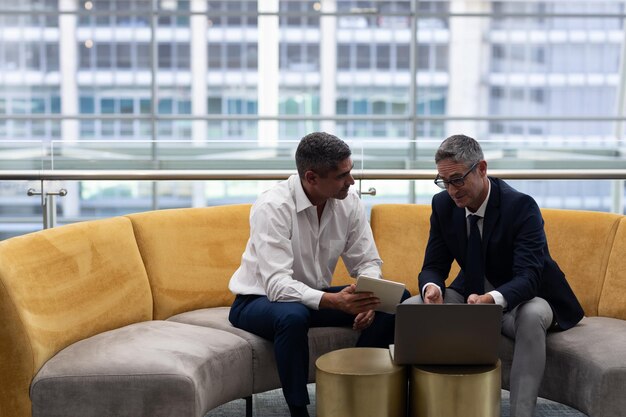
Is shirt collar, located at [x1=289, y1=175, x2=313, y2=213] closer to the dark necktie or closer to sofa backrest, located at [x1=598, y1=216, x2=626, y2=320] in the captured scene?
the dark necktie

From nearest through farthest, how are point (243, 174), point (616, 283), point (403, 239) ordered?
1. point (616, 283)
2. point (403, 239)
3. point (243, 174)

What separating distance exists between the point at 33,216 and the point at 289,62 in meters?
8.09

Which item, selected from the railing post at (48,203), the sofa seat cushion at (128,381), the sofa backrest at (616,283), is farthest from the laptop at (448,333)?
the railing post at (48,203)

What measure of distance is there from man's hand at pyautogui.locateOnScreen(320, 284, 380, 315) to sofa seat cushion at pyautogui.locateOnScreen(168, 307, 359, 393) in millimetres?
169

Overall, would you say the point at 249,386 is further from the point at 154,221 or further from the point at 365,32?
the point at 365,32

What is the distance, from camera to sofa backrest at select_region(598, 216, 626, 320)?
3.58 m

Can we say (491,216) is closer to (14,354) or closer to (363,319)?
(363,319)

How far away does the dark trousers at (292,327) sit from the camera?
310 centimetres

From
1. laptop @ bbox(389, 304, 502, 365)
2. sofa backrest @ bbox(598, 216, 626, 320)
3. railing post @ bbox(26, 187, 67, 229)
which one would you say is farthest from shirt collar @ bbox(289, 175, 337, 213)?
railing post @ bbox(26, 187, 67, 229)

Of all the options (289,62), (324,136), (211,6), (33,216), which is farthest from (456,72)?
(324,136)

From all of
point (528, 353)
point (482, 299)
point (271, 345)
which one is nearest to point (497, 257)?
point (482, 299)

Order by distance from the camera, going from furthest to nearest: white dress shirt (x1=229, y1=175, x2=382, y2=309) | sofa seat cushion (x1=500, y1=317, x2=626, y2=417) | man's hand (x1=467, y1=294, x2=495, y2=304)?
1. white dress shirt (x1=229, y1=175, x2=382, y2=309)
2. man's hand (x1=467, y1=294, x2=495, y2=304)
3. sofa seat cushion (x1=500, y1=317, x2=626, y2=417)

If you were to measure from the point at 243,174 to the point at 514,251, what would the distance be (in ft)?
5.31

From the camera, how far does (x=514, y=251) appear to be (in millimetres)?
3252
